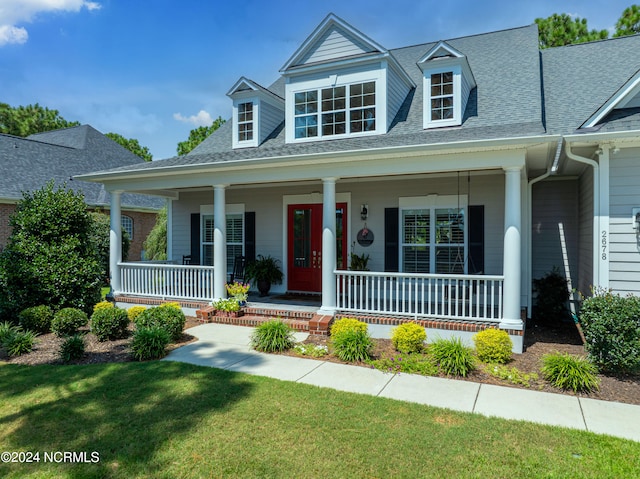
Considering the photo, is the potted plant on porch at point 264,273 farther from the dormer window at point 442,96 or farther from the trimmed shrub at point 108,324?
the dormer window at point 442,96

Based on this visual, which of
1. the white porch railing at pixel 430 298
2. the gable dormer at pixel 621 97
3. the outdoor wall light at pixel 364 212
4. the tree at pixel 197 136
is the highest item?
the tree at pixel 197 136

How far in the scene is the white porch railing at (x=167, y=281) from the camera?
9180 mm

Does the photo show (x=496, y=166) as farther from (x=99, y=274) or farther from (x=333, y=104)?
(x=99, y=274)

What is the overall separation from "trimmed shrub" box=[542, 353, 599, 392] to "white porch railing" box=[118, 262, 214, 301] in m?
6.71

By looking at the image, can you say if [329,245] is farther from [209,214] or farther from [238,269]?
[209,214]

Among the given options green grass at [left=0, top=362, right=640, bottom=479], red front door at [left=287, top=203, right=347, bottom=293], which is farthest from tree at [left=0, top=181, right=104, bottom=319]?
red front door at [left=287, top=203, right=347, bottom=293]

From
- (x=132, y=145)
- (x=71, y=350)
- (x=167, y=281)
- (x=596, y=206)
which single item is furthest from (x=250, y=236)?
(x=132, y=145)

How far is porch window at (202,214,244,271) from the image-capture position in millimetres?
11266

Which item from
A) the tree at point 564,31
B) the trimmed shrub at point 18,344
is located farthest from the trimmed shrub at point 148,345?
the tree at point 564,31

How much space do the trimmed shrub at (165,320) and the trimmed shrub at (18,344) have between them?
166cm

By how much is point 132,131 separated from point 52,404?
38436 mm

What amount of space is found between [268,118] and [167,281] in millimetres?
5038

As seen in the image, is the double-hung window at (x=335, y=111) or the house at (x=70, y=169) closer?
the double-hung window at (x=335, y=111)

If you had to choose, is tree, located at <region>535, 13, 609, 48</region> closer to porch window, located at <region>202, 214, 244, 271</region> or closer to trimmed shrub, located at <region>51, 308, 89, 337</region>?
porch window, located at <region>202, 214, 244, 271</region>
